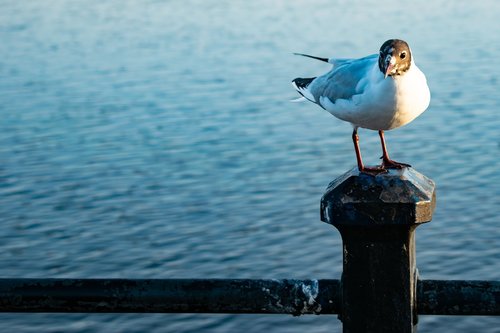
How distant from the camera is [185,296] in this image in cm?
322

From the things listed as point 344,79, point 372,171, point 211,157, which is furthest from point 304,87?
point 211,157

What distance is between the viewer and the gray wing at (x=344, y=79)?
4836mm

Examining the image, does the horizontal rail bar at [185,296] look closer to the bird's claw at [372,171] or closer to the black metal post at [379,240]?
the black metal post at [379,240]

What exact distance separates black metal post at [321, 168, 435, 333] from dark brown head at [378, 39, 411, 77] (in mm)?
1120

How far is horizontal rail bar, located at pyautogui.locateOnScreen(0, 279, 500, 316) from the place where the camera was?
3197 mm

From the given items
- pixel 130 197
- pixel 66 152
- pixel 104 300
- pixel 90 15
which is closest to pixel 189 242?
pixel 130 197

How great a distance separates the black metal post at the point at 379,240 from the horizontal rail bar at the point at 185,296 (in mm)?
Result: 58

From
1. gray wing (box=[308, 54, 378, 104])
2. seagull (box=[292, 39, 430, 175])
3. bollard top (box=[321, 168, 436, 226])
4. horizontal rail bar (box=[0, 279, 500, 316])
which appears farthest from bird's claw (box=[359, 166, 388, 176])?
gray wing (box=[308, 54, 378, 104])

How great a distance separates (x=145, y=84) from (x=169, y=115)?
2.39 m

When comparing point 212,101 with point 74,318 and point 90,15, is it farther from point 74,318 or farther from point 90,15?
point 90,15

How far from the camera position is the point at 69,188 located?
11.4m

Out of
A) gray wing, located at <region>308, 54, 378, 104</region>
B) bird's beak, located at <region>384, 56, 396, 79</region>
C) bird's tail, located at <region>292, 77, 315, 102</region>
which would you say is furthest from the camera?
bird's tail, located at <region>292, 77, 315, 102</region>

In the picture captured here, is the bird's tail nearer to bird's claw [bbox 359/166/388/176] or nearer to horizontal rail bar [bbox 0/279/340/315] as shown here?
bird's claw [bbox 359/166/388/176]

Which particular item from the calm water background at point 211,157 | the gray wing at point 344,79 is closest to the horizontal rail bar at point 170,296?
the gray wing at point 344,79
